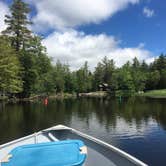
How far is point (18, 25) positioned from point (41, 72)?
38.8 feet

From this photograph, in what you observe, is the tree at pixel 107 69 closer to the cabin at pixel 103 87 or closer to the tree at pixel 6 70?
the cabin at pixel 103 87

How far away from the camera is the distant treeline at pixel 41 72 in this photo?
40.6 meters

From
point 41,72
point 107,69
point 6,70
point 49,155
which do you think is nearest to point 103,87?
point 107,69

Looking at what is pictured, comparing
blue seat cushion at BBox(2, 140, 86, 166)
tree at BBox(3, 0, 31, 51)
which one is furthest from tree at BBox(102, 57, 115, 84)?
blue seat cushion at BBox(2, 140, 86, 166)

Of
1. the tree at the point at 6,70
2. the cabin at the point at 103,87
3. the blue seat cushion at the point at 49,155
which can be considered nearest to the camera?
the blue seat cushion at the point at 49,155

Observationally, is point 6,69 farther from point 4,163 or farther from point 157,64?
point 157,64

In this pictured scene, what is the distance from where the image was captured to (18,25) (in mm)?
50406

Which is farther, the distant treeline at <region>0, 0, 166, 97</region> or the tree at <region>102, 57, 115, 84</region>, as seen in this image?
the tree at <region>102, 57, 115, 84</region>

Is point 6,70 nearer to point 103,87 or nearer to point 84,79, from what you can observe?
point 84,79

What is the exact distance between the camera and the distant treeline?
40.6 meters

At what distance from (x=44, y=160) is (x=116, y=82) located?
67.7 metres

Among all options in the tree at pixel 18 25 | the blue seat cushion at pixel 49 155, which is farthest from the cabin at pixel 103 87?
the blue seat cushion at pixel 49 155

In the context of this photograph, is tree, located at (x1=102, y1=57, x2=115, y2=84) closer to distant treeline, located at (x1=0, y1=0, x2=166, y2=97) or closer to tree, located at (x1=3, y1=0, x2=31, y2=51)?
distant treeline, located at (x1=0, y1=0, x2=166, y2=97)

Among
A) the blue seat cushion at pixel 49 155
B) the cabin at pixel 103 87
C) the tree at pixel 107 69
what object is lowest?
the blue seat cushion at pixel 49 155
